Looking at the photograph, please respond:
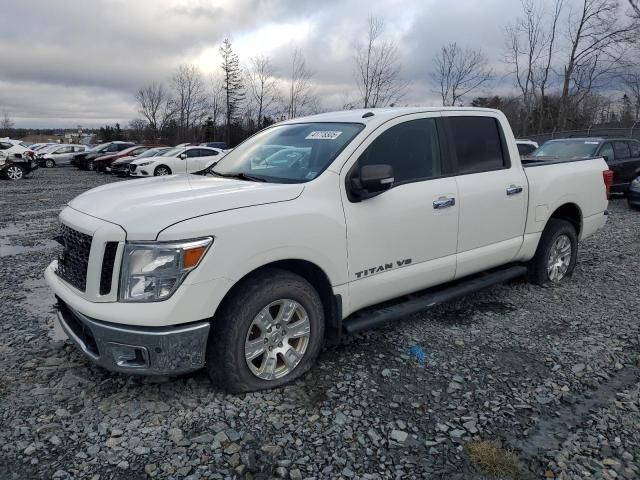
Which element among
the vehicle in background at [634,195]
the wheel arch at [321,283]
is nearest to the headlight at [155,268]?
the wheel arch at [321,283]

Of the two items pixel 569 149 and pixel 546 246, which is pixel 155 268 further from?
pixel 569 149

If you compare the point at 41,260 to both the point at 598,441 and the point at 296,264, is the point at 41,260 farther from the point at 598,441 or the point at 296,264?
the point at 598,441

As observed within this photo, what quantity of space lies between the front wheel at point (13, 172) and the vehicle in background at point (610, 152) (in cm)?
1975

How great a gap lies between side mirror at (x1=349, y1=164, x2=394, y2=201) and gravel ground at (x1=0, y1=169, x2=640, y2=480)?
1.26 meters

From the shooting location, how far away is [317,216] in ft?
10.4

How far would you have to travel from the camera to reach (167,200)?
9.70 ft

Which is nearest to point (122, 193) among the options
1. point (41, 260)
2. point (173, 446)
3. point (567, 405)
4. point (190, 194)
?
point (190, 194)

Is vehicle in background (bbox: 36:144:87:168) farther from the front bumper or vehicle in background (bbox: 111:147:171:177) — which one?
the front bumper

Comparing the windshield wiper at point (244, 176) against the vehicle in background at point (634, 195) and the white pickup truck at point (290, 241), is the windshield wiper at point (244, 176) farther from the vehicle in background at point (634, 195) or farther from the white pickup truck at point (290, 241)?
the vehicle in background at point (634, 195)

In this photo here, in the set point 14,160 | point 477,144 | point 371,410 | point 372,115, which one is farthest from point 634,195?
point 14,160

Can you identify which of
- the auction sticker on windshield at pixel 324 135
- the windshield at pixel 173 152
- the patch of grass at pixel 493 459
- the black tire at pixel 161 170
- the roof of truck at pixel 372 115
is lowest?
the patch of grass at pixel 493 459

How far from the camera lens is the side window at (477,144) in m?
4.27

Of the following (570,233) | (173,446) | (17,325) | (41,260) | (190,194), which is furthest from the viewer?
(41,260)

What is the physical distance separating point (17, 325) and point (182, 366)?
2.34 m
